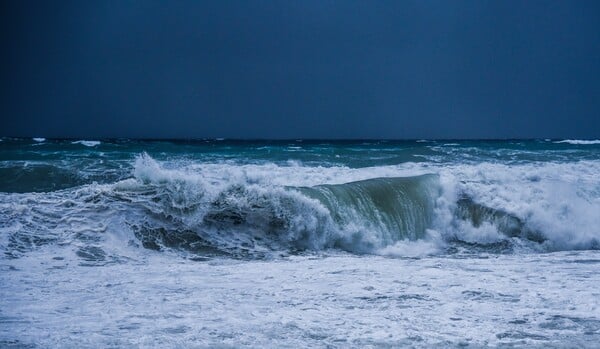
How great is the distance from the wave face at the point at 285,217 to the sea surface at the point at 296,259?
0.02 meters

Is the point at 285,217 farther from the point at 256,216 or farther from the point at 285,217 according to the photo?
the point at 256,216

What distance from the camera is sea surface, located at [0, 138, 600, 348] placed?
357 centimetres

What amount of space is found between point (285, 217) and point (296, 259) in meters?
1.27

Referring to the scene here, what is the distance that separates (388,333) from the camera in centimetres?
350

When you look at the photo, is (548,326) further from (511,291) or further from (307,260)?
(307,260)

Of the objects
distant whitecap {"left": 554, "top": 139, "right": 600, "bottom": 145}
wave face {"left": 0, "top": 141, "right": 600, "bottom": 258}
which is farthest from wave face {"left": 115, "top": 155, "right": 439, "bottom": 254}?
distant whitecap {"left": 554, "top": 139, "right": 600, "bottom": 145}

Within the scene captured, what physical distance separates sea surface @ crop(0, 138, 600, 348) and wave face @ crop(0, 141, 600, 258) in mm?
25

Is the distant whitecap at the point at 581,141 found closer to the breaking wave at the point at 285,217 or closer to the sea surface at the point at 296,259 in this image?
the sea surface at the point at 296,259

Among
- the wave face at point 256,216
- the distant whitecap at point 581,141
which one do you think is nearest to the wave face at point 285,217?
the wave face at point 256,216

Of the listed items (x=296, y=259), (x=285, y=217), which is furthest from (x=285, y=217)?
(x=296, y=259)

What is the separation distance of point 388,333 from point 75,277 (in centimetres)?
280

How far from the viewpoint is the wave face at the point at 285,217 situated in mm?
6695

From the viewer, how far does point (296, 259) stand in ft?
20.6

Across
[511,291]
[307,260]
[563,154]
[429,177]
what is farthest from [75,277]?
[563,154]
